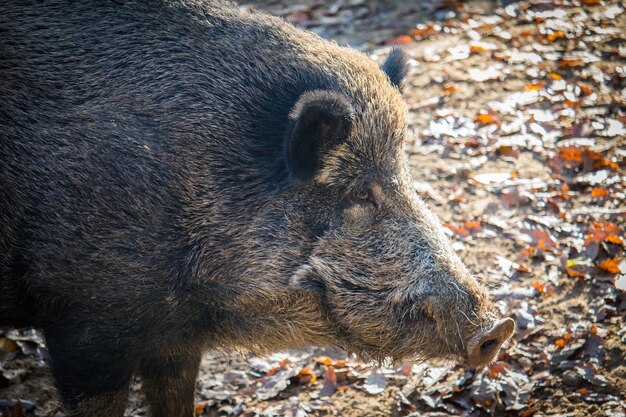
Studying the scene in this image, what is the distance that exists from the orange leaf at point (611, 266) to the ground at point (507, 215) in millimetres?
14

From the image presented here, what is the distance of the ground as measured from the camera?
5234mm

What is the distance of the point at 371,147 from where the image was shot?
428 centimetres

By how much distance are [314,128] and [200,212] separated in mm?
813

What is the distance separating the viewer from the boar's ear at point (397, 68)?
189 inches

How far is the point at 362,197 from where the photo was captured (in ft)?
13.9

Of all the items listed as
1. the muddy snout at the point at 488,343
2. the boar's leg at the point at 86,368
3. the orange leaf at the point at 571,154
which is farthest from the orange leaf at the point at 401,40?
the boar's leg at the point at 86,368

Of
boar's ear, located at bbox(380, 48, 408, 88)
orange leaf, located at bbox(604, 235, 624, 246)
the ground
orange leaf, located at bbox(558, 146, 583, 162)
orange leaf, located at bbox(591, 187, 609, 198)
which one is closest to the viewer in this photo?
boar's ear, located at bbox(380, 48, 408, 88)

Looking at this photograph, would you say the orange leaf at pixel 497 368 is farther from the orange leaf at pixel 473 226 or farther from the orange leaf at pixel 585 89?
the orange leaf at pixel 585 89

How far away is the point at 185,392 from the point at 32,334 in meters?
1.98

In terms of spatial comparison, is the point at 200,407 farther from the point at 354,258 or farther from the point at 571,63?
the point at 571,63

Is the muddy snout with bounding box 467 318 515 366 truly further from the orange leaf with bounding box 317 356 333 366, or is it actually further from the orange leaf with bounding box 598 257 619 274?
the orange leaf with bounding box 598 257 619 274

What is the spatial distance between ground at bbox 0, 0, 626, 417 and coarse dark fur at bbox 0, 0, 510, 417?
0.94 metres

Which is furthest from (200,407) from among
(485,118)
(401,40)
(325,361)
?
(401,40)

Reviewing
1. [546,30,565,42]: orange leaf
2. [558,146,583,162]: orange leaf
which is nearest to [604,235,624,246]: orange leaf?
[558,146,583,162]: orange leaf
